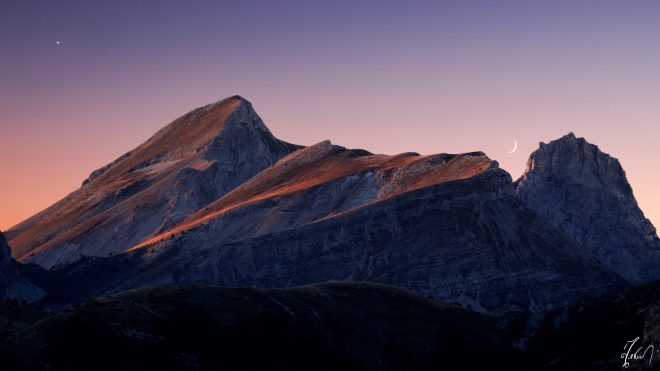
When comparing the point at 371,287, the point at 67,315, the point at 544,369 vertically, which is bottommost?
the point at 544,369

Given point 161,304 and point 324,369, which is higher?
point 161,304

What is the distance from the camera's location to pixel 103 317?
470ft

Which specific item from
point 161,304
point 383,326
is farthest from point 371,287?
point 161,304

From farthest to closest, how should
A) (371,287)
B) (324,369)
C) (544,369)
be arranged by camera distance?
(371,287) < (324,369) < (544,369)

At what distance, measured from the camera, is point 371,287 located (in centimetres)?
19362

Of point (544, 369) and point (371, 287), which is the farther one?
point (371, 287)

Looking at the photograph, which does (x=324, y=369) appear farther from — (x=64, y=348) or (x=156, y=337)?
(x=64, y=348)

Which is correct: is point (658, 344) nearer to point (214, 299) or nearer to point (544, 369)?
point (544, 369)

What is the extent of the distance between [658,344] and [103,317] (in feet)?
221

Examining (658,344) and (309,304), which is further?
(309,304)

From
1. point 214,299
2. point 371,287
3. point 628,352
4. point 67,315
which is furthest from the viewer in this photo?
point 371,287

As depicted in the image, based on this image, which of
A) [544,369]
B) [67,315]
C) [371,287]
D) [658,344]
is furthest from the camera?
[371,287]

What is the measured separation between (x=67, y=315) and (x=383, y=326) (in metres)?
50.3

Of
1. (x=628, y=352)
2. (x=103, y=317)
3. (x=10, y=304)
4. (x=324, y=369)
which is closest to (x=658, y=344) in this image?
(x=628, y=352)
